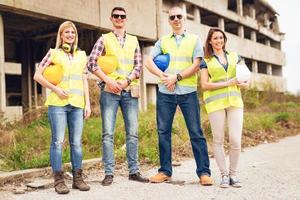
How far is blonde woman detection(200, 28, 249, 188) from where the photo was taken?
5.09 m

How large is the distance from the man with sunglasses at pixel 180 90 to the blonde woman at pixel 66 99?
905 millimetres

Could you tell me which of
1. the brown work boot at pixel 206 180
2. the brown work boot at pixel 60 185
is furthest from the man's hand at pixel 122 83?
the brown work boot at pixel 206 180

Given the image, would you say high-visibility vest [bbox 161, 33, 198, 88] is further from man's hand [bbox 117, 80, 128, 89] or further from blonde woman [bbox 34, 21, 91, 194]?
blonde woman [bbox 34, 21, 91, 194]

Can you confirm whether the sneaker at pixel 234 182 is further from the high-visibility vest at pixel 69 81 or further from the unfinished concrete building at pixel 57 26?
the unfinished concrete building at pixel 57 26

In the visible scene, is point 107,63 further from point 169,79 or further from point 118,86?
point 169,79

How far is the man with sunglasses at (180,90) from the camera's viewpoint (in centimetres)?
530

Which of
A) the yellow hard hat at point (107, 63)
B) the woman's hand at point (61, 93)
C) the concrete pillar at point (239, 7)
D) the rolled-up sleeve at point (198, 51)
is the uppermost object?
the concrete pillar at point (239, 7)

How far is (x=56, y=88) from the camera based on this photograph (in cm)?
500

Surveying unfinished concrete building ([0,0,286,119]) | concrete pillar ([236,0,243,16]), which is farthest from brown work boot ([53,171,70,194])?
concrete pillar ([236,0,243,16])

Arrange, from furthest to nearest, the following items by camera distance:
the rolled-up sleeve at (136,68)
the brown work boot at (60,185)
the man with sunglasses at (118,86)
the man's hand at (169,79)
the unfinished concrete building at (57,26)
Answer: the unfinished concrete building at (57,26) < the rolled-up sleeve at (136,68) < the man with sunglasses at (118,86) < the man's hand at (169,79) < the brown work boot at (60,185)

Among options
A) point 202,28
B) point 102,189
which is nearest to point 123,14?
point 102,189

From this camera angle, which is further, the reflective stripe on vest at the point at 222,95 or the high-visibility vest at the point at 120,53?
the high-visibility vest at the point at 120,53

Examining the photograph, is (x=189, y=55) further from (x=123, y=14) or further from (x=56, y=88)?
(x=56, y=88)

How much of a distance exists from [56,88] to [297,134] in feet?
34.3
